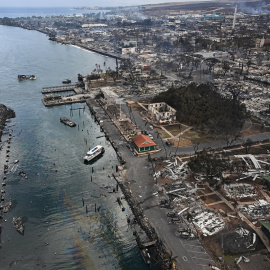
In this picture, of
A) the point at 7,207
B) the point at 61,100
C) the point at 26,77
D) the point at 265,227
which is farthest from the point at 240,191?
the point at 26,77

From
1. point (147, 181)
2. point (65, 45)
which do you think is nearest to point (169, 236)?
point (147, 181)

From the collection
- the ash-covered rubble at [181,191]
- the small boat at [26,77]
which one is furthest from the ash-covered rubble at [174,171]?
the small boat at [26,77]

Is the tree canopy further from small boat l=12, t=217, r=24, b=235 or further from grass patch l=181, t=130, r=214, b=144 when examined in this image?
small boat l=12, t=217, r=24, b=235

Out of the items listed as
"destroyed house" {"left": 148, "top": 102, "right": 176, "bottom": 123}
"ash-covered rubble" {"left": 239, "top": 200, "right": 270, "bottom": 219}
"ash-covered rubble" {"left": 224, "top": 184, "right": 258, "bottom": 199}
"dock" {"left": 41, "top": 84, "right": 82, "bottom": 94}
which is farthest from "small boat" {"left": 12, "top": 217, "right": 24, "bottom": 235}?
"dock" {"left": 41, "top": 84, "right": 82, "bottom": 94}

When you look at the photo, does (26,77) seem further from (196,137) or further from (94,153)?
(196,137)

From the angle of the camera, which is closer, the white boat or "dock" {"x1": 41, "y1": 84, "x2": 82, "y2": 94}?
the white boat
